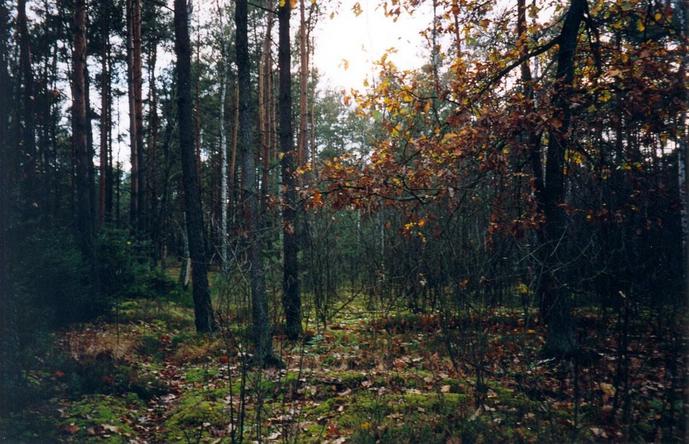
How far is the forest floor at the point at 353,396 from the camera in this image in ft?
14.2

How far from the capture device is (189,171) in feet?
29.8

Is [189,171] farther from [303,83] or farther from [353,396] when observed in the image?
[303,83]

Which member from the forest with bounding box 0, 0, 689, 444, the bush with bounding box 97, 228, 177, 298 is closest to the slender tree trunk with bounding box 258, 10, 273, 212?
the bush with bounding box 97, 228, 177, 298

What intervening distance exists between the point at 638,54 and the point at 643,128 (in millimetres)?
838

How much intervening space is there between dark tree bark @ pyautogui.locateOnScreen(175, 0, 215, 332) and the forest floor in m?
1.46

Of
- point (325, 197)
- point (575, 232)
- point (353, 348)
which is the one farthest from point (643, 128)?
point (353, 348)

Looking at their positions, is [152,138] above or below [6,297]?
above

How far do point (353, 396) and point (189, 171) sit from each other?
600 cm

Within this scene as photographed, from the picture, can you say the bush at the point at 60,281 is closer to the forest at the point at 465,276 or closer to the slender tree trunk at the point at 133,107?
the forest at the point at 465,276

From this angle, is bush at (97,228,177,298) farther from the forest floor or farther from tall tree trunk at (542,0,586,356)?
tall tree trunk at (542,0,586,356)

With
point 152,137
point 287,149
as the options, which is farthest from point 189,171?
point 152,137

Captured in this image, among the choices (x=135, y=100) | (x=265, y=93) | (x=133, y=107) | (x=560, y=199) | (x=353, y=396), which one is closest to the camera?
(x=353, y=396)

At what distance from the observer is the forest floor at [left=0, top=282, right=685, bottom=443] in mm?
4328

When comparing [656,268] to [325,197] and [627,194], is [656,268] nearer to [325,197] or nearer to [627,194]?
[627,194]
